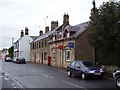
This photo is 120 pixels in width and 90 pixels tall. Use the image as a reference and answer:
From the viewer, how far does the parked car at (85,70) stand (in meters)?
22.8

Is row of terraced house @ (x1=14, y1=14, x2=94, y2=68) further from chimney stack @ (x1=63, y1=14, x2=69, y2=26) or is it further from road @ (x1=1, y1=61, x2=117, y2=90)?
road @ (x1=1, y1=61, x2=117, y2=90)

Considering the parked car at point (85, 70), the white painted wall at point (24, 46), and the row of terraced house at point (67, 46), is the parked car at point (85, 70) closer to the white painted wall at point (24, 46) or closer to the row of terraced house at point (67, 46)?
the row of terraced house at point (67, 46)

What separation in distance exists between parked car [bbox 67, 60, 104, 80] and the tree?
7.29 ft

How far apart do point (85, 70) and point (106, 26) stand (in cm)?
414

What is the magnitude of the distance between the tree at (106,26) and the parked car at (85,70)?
2.22 meters

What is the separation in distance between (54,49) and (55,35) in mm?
2326

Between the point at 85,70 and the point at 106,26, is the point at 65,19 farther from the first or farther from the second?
the point at 85,70

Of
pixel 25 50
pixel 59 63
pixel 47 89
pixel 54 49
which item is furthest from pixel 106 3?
pixel 25 50

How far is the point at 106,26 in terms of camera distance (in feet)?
79.8

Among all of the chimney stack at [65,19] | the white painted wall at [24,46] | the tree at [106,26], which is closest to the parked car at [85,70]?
the tree at [106,26]

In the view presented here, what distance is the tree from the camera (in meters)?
23.8

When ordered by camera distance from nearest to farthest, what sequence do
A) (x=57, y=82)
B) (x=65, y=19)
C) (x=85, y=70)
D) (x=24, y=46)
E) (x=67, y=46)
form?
(x=57, y=82) → (x=85, y=70) → (x=67, y=46) → (x=65, y=19) → (x=24, y=46)

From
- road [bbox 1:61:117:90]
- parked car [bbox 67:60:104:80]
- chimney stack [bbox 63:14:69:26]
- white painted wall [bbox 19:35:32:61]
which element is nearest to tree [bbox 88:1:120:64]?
parked car [bbox 67:60:104:80]

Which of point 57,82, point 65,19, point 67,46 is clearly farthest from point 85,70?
point 65,19
